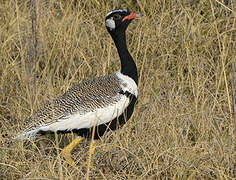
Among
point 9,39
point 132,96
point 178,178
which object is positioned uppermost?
point 9,39

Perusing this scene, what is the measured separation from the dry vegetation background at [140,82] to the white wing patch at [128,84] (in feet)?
0.61

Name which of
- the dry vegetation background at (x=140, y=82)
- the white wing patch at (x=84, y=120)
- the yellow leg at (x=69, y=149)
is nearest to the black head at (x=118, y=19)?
the dry vegetation background at (x=140, y=82)

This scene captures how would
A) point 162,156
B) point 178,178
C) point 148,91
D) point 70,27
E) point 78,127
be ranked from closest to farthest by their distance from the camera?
point 178,178
point 162,156
point 78,127
point 148,91
point 70,27

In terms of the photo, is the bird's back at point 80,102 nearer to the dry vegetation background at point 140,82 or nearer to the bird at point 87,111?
the bird at point 87,111

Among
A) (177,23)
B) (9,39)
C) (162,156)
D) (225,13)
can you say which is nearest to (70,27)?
(9,39)

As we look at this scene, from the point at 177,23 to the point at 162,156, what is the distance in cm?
168

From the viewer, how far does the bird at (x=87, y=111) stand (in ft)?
10.6

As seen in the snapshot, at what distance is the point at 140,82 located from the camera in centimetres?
398

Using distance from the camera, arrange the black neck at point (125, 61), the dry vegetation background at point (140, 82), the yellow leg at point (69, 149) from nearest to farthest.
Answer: the dry vegetation background at point (140, 82) → the yellow leg at point (69, 149) → the black neck at point (125, 61)

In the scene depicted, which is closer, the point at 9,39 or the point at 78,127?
the point at 78,127

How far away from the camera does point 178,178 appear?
2.73 m

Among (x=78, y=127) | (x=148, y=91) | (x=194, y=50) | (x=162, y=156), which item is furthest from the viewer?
(x=194, y=50)

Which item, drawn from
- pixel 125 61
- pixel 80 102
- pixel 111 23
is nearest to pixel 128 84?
pixel 125 61

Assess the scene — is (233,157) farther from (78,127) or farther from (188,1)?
(188,1)
